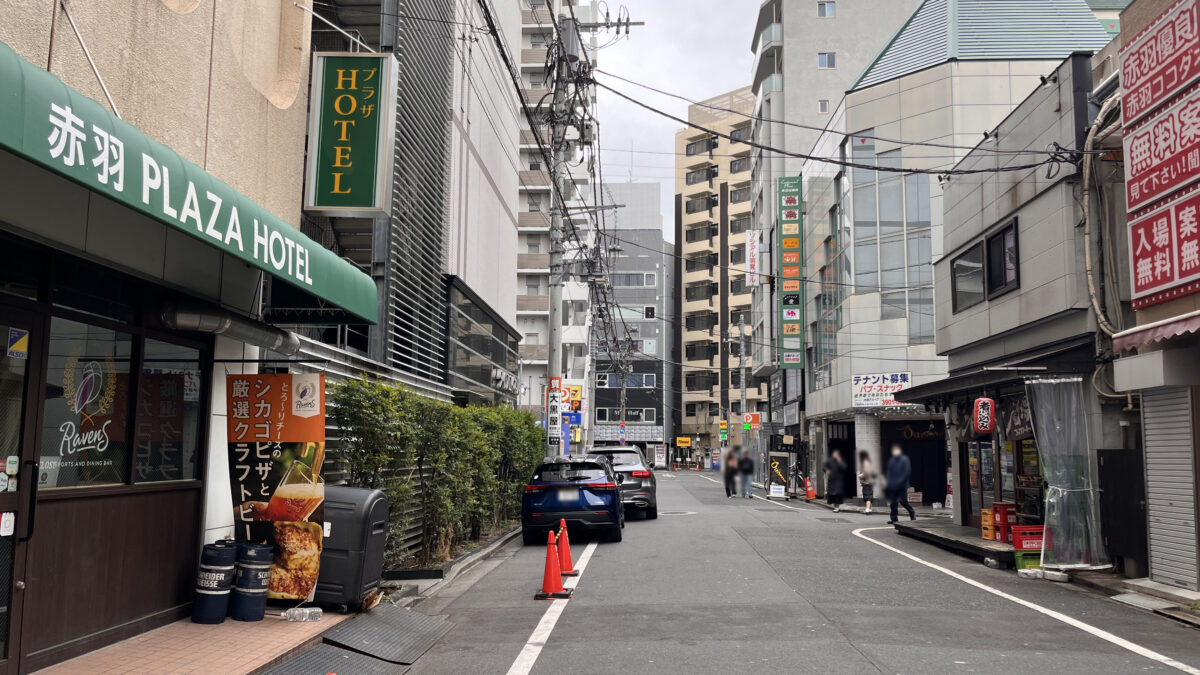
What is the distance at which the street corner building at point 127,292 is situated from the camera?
6.04 metres

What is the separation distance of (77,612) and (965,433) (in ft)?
53.2

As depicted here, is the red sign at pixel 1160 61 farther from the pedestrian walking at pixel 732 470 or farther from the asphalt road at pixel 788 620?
the pedestrian walking at pixel 732 470

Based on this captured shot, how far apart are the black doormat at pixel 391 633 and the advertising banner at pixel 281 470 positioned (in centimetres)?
66

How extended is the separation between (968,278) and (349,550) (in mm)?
16061

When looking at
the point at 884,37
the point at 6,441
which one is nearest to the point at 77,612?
the point at 6,441

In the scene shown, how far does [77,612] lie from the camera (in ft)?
24.0

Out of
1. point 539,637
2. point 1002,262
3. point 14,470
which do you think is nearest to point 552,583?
point 539,637

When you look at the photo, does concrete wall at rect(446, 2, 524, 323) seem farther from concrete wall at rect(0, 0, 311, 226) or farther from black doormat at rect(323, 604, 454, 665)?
black doormat at rect(323, 604, 454, 665)

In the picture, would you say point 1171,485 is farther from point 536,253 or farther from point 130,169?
point 536,253

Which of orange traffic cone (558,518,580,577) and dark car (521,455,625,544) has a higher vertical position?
dark car (521,455,625,544)

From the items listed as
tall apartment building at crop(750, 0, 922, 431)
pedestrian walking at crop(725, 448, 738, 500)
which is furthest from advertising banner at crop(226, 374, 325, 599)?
tall apartment building at crop(750, 0, 922, 431)

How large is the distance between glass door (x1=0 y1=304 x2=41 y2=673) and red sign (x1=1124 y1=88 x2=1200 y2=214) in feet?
40.3

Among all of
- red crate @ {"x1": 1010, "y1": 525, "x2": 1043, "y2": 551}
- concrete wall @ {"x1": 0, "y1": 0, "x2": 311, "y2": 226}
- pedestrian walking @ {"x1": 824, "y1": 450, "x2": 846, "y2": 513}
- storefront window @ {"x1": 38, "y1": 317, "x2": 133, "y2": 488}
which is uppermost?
concrete wall @ {"x1": 0, "y1": 0, "x2": 311, "y2": 226}

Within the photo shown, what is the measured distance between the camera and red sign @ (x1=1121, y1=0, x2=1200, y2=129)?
11422 millimetres
